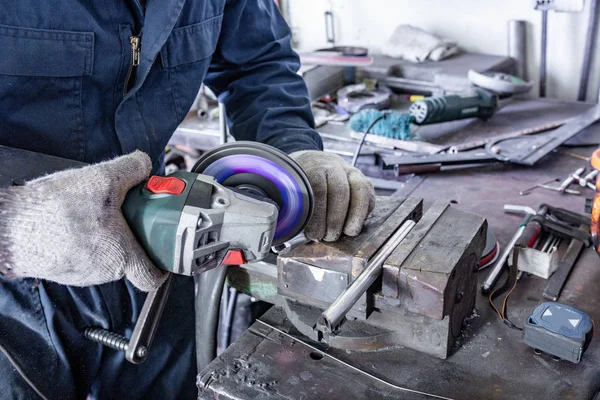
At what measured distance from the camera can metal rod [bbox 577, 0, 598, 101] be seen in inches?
95.0

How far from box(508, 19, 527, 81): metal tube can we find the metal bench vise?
5.72 ft

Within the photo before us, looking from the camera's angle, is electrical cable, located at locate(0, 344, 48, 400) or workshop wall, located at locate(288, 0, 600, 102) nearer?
electrical cable, located at locate(0, 344, 48, 400)

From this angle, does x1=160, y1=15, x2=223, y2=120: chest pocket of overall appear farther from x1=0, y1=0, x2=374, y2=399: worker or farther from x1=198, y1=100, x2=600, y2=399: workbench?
x1=198, y1=100, x2=600, y2=399: workbench

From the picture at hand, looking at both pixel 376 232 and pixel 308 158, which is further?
pixel 308 158

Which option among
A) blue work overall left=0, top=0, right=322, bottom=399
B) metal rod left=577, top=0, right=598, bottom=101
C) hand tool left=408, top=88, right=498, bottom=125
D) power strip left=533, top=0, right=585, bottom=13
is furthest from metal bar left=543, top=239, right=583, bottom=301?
metal rod left=577, top=0, right=598, bottom=101

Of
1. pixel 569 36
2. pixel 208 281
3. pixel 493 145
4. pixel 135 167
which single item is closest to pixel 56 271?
pixel 135 167

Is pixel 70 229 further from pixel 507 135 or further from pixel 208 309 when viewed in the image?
pixel 507 135

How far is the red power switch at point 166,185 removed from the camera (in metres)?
0.83

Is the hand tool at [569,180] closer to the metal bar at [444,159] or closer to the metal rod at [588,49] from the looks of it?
the metal bar at [444,159]

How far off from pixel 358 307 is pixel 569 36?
2.04m

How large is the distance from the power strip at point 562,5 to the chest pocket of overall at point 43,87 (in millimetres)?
1670

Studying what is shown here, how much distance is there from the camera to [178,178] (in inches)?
33.6

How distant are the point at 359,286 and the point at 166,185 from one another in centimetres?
31

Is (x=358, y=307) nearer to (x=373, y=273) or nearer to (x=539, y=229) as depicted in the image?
(x=373, y=273)
